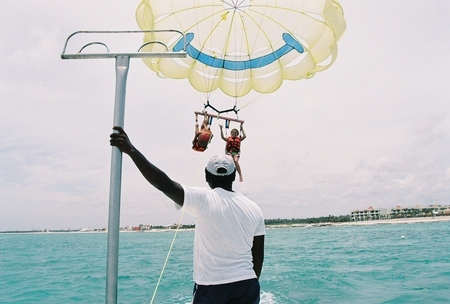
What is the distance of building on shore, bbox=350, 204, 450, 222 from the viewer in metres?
120

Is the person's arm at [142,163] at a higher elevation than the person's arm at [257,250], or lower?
higher

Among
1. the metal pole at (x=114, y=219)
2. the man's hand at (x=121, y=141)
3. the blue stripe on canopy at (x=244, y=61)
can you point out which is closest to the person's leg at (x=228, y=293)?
the metal pole at (x=114, y=219)

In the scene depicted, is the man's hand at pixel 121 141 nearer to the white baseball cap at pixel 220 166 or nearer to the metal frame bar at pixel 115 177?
the metal frame bar at pixel 115 177

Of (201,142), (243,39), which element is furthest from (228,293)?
(243,39)

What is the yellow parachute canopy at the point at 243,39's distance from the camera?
24.8ft

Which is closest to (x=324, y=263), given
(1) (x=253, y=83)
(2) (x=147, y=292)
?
(2) (x=147, y=292)

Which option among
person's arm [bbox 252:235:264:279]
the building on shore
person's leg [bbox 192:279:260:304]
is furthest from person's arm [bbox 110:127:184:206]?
the building on shore

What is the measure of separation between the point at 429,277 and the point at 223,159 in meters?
12.4

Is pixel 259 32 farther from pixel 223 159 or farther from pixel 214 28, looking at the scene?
pixel 223 159

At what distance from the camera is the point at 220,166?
2375 mm

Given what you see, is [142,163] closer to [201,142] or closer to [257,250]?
[257,250]

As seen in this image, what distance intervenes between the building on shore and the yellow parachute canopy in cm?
12534

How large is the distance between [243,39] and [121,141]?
23.8ft

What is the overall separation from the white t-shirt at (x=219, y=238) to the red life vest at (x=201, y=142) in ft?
17.7
